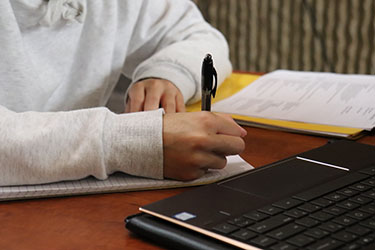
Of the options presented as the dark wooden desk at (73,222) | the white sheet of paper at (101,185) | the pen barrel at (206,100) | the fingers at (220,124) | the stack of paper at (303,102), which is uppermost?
the pen barrel at (206,100)

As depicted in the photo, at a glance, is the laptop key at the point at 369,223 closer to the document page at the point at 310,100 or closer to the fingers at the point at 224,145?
the fingers at the point at 224,145

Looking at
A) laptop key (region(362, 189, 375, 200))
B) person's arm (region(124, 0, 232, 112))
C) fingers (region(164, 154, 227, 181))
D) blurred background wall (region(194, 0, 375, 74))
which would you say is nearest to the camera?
laptop key (region(362, 189, 375, 200))

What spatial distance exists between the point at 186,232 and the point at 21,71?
573 millimetres

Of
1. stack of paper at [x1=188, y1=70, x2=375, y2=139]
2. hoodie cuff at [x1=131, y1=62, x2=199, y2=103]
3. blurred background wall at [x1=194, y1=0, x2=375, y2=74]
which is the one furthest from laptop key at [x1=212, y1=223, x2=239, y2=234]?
blurred background wall at [x1=194, y1=0, x2=375, y2=74]

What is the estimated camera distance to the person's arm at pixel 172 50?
1050 mm

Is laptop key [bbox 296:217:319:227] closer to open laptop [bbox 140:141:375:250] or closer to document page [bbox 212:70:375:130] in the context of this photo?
open laptop [bbox 140:141:375:250]

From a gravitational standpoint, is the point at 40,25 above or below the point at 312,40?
above

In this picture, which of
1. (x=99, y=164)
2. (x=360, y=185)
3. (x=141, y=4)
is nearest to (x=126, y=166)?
(x=99, y=164)

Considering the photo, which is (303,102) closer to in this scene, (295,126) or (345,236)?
(295,126)

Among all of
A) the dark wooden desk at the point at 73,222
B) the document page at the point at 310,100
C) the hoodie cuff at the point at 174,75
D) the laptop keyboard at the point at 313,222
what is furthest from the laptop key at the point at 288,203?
the hoodie cuff at the point at 174,75

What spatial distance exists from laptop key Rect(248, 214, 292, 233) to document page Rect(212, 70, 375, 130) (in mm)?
418

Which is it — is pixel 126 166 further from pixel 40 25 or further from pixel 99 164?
pixel 40 25

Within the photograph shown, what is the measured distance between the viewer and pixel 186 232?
53 centimetres

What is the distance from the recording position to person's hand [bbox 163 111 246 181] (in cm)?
70
